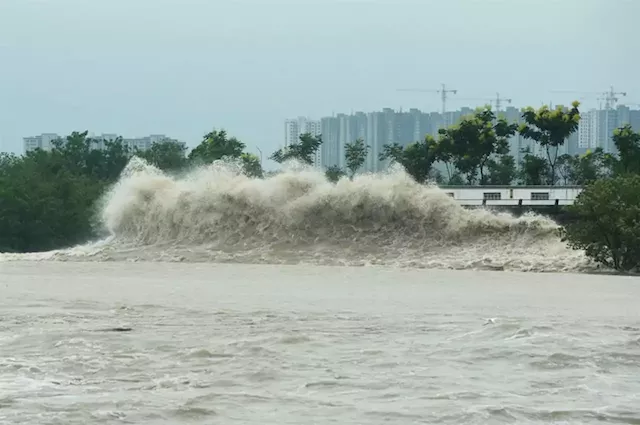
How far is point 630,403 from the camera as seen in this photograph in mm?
6414

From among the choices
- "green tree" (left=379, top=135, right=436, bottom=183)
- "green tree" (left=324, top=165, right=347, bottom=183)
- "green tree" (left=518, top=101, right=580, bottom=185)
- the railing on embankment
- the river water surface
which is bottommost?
the river water surface

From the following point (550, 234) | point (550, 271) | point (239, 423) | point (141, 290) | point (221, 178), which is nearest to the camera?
point (239, 423)

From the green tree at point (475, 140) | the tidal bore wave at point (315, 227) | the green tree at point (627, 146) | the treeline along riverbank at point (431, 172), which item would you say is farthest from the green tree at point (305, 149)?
the tidal bore wave at point (315, 227)

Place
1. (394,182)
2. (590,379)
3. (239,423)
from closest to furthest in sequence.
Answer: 1. (239,423)
2. (590,379)
3. (394,182)

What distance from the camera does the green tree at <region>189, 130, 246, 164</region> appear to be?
4888 cm

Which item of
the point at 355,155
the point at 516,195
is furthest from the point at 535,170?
the point at 516,195

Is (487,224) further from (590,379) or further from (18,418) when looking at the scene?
(18,418)

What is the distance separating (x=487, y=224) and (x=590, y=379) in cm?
1448

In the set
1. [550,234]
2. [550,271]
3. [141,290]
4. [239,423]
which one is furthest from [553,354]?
[550,234]

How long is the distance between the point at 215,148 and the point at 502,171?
13693 millimetres

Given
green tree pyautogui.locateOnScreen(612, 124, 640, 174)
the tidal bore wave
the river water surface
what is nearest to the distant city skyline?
green tree pyautogui.locateOnScreen(612, 124, 640, 174)

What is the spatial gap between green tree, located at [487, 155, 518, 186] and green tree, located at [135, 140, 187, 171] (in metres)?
14.3

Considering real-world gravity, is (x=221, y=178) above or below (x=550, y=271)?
above

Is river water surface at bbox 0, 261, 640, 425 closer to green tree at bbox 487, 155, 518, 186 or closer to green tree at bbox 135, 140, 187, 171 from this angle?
green tree at bbox 487, 155, 518, 186
